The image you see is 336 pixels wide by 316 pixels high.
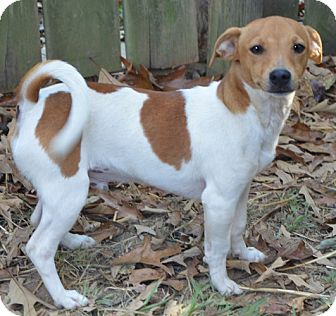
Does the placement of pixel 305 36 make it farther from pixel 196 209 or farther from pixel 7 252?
pixel 7 252

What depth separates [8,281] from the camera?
3.95 m

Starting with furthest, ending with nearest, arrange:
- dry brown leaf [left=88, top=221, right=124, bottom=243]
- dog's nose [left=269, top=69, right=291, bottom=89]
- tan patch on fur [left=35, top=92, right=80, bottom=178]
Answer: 1. dry brown leaf [left=88, top=221, right=124, bottom=243]
2. tan patch on fur [left=35, top=92, right=80, bottom=178]
3. dog's nose [left=269, top=69, right=291, bottom=89]

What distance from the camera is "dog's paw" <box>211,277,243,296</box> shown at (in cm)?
385

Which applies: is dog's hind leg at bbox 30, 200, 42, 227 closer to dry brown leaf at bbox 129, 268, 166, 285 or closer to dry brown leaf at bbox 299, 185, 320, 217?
dry brown leaf at bbox 129, 268, 166, 285

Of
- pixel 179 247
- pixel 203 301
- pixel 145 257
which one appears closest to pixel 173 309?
pixel 203 301

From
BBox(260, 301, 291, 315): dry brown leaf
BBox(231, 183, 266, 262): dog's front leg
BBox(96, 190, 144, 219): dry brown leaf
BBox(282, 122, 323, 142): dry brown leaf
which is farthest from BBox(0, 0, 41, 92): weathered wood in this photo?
BBox(260, 301, 291, 315): dry brown leaf

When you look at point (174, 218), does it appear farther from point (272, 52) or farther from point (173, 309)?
point (272, 52)

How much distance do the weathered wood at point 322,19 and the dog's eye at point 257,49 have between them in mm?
2552

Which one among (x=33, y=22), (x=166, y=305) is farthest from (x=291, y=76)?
(x=33, y=22)

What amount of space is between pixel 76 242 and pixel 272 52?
1585mm

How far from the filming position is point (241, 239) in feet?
13.5

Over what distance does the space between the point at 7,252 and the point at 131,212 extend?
800mm

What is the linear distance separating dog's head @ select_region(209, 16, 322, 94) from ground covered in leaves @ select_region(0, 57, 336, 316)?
1098mm

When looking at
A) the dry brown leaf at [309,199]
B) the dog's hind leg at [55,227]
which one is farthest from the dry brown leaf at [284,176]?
the dog's hind leg at [55,227]
